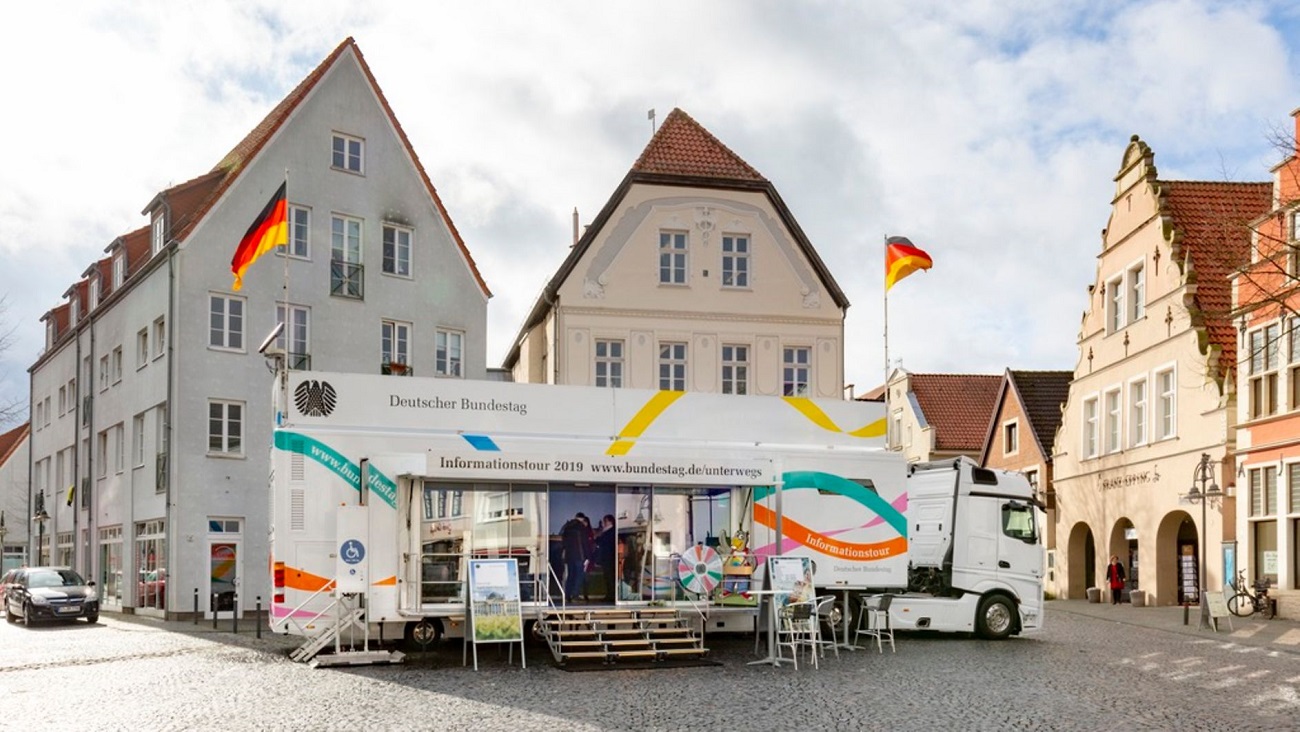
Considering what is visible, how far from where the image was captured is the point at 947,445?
55719 millimetres

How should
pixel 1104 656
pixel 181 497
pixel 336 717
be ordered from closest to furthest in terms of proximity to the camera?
pixel 336 717
pixel 1104 656
pixel 181 497

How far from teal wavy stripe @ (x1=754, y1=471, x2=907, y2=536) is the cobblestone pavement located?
78.8 inches

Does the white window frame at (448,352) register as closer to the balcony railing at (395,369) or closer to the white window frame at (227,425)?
the balcony railing at (395,369)

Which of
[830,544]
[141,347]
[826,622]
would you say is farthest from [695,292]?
[830,544]

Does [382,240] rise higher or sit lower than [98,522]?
higher

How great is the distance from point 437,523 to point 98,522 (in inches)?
934

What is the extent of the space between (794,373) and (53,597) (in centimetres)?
1848

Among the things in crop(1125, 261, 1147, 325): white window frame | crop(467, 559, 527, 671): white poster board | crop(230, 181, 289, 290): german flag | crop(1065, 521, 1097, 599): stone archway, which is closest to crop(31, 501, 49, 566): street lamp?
crop(230, 181, 289, 290): german flag

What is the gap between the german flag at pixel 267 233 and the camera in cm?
2350

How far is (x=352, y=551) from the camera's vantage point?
17906mm

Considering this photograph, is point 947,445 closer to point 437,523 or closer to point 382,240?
point 382,240

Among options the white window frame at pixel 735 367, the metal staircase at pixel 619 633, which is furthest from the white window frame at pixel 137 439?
the metal staircase at pixel 619 633

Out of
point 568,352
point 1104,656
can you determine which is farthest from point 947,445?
point 1104,656

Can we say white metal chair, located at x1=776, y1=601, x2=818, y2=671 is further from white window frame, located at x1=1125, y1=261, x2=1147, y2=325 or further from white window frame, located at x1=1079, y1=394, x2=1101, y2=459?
white window frame, located at x1=1079, y1=394, x2=1101, y2=459
